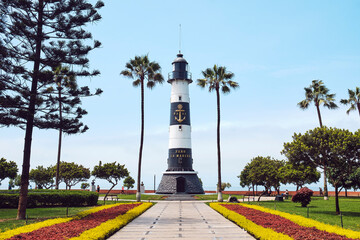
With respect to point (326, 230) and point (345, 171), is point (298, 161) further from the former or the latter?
point (326, 230)

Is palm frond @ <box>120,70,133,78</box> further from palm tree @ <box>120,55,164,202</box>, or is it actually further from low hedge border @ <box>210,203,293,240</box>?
low hedge border @ <box>210,203,293,240</box>

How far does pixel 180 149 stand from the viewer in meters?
47.2

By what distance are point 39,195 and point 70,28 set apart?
15.1 metres

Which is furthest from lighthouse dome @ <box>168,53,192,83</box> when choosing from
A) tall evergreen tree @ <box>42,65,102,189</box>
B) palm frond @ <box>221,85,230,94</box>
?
tall evergreen tree @ <box>42,65,102,189</box>

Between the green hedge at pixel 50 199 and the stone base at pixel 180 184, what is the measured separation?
17785 millimetres

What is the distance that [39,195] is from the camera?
27.4m

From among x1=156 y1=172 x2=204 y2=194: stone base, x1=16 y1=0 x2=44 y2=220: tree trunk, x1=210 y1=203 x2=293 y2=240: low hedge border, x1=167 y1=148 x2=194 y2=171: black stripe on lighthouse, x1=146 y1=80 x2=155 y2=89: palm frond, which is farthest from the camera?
x1=167 y1=148 x2=194 y2=171: black stripe on lighthouse

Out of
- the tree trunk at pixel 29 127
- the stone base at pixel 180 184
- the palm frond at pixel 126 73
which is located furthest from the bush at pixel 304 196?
the tree trunk at pixel 29 127

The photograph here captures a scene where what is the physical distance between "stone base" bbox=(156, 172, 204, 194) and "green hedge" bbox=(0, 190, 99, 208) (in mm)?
17785

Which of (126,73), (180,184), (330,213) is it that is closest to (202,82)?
(126,73)

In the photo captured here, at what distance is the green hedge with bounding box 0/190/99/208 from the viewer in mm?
26562

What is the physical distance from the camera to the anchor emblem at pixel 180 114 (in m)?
47.7

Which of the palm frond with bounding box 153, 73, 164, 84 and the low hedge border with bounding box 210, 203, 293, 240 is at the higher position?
the palm frond with bounding box 153, 73, 164, 84

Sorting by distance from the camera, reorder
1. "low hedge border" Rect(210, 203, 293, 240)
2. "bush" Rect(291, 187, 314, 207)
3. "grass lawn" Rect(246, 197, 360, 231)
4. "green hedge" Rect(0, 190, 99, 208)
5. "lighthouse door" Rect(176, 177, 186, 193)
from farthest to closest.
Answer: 1. "lighthouse door" Rect(176, 177, 186, 193)
2. "bush" Rect(291, 187, 314, 207)
3. "green hedge" Rect(0, 190, 99, 208)
4. "grass lawn" Rect(246, 197, 360, 231)
5. "low hedge border" Rect(210, 203, 293, 240)
